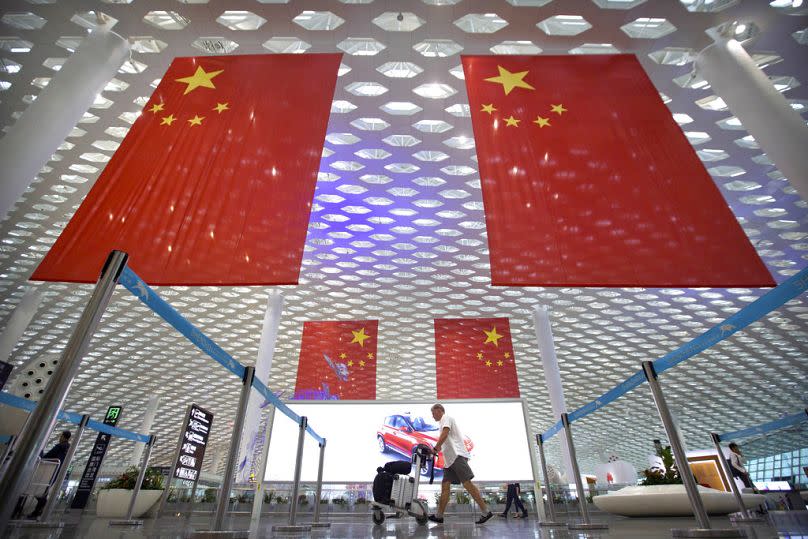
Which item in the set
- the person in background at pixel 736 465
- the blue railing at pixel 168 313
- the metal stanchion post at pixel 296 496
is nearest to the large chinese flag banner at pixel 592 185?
the blue railing at pixel 168 313

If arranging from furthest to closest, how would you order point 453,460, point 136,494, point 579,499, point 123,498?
point 123,498 < point 136,494 < point 453,460 < point 579,499

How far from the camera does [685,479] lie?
3803 millimetres

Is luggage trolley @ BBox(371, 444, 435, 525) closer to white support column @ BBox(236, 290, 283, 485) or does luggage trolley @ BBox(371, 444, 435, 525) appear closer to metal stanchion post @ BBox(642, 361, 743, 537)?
metal stanchion post @ BBox(642, 361, 743, 537)

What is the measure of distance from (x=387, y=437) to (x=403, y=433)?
1.67 ft

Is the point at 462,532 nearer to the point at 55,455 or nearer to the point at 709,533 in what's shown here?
the point at 709,533

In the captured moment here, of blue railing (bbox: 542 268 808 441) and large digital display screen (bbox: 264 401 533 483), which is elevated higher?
large digital display screen (bbox: 264 401 533 483)

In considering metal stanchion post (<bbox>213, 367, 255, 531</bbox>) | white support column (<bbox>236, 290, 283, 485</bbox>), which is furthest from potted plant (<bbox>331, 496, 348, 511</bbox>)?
metal stanchion post (<bbox>213, 367, 255, 531</bbox>)

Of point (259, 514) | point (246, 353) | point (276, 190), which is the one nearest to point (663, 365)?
point (276, 190)

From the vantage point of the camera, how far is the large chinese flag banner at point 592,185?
5828 millimetres

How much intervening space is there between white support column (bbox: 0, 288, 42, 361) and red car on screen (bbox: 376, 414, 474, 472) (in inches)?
589

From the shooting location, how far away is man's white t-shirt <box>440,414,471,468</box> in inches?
274

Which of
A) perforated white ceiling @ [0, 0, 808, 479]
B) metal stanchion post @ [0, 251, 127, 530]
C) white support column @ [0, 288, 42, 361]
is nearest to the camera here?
metal stanchion post @ [0, 251, 127, 530]

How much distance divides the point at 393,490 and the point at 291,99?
24.1 feet

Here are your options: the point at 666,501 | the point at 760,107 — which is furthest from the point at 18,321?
the point at 760,107
